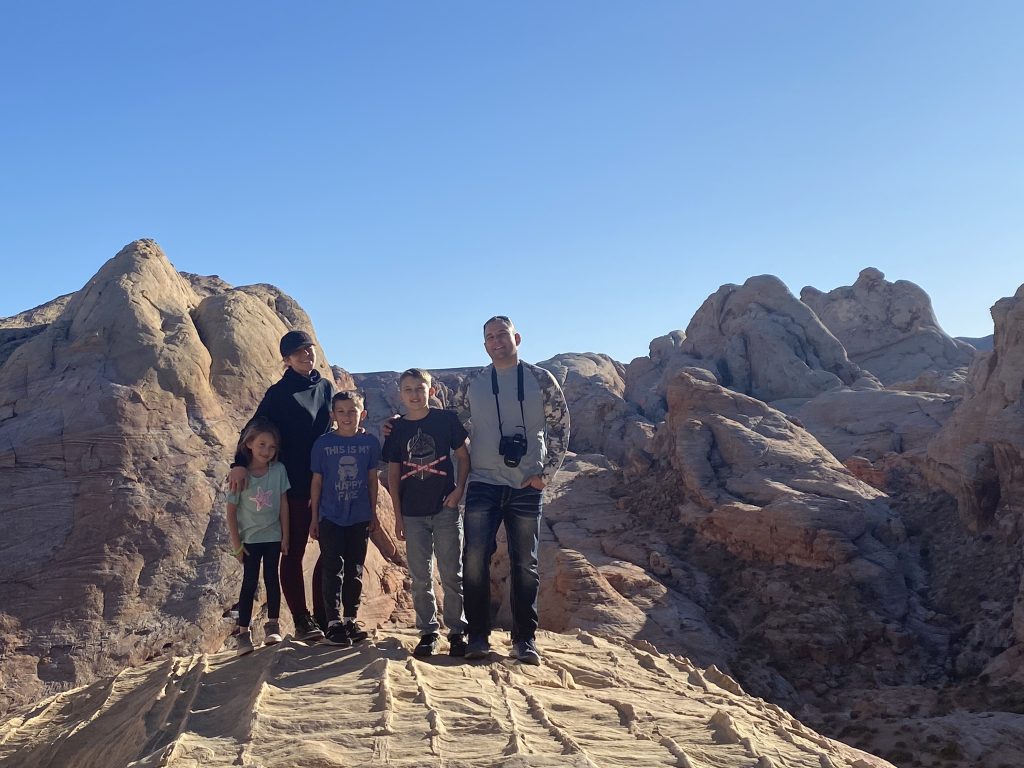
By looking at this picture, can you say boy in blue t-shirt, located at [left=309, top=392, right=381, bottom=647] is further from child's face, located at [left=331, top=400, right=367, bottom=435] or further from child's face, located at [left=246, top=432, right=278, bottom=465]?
child's face, located at [left=246, top=432, right=278, bottom=465]

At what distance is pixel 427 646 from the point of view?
514 centimetres

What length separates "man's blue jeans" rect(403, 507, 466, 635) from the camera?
17.3ft

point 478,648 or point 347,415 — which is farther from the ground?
point 347,415

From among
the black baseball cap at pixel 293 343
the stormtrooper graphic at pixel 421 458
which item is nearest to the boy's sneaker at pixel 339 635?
the stormtrooper graphic at pixel 421 458

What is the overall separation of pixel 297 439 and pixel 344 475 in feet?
1.74

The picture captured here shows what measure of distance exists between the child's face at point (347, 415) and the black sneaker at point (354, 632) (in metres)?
1.25

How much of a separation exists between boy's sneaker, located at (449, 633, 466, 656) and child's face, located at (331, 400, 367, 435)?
1510 millimetres

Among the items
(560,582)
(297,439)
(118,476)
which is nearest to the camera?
(297,439)

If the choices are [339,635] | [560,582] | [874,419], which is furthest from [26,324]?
[874,419]

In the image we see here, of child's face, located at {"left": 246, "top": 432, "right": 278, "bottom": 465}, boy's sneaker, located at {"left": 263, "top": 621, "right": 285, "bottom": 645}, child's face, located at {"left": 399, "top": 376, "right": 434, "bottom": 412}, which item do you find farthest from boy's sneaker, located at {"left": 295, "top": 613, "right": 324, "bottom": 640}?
child's face, located at {"left": 399, "top": 376, "right": 434, "bottom": 412}

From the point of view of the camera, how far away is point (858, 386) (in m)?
27.6

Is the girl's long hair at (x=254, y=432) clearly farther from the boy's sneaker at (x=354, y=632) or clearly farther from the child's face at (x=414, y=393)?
the boy's sneaker at (x=354, y=632)

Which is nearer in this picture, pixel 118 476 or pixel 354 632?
pixel 354 632

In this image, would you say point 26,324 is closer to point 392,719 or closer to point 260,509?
point 260,509
